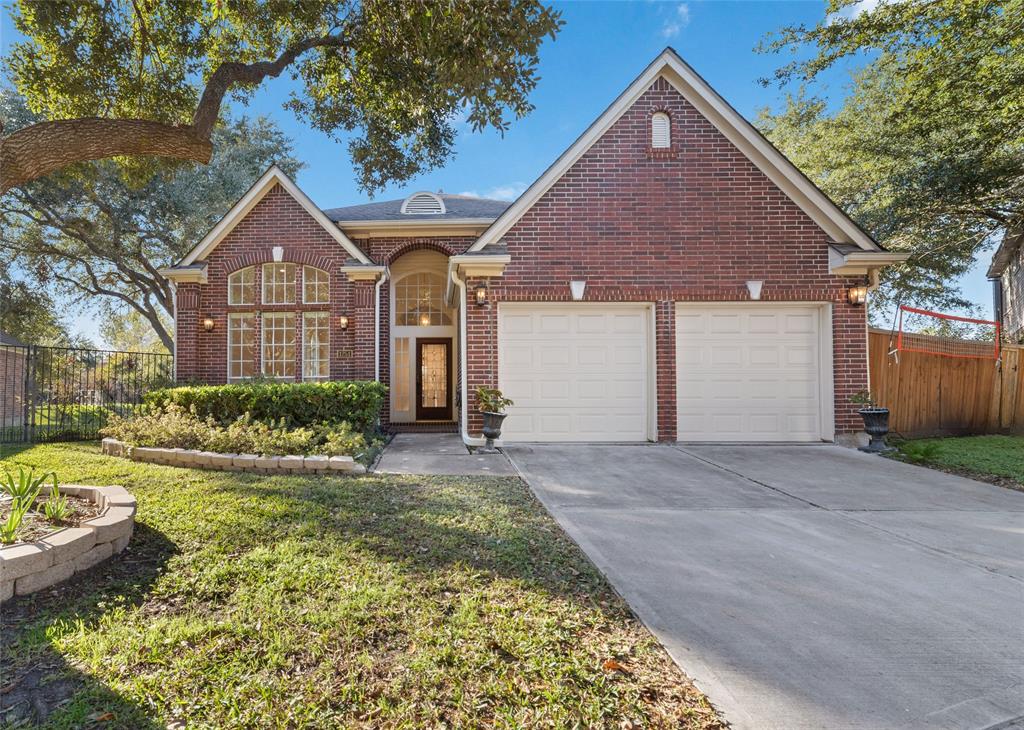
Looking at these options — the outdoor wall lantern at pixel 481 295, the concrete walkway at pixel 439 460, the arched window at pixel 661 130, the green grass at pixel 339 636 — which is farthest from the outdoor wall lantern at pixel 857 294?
the green grass at pixel 339 636

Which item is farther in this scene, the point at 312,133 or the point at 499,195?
the point at 499,195

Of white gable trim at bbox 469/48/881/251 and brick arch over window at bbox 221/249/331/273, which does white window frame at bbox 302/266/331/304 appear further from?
white gable trim at bbox 469/48/881/251

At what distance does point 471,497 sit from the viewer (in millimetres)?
4398

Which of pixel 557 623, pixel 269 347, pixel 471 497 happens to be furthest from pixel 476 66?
pixel 269 347

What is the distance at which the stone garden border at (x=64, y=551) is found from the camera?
249 centimetres

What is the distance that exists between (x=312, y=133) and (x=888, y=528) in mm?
11161

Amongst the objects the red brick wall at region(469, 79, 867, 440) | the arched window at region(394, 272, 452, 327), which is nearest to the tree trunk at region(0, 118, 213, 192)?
the red brick wall at region(469, 79, 867, 440)

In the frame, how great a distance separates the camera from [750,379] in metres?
7.89

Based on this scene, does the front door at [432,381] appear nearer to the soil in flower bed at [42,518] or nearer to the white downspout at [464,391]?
the white downspout at [464,391]

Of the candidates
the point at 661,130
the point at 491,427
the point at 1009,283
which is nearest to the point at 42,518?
the point at 491,427

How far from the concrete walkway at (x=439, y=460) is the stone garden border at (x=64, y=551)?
276 cm

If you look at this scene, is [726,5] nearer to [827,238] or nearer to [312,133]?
[827,238]

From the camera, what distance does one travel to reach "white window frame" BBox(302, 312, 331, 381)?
1039 cm

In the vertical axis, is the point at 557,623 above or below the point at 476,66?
below
